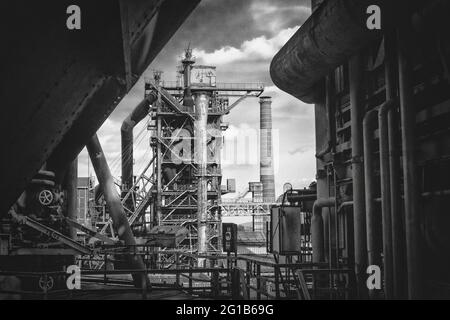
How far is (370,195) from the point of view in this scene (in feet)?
30.2

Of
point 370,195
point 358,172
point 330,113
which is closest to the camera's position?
point 370,195

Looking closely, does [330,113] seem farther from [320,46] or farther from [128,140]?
[128,140]

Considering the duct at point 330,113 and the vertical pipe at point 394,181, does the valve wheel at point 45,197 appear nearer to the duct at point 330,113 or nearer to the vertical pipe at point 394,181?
the duct at point 330,113

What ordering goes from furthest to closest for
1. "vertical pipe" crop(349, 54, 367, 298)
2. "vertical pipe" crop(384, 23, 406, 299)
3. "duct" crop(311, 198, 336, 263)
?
1. "duct" crop(311, 198, 336, 263)
2. "vertical pipe" crop(349, 54, 367, 298)
3. "vertical pipe" crop(384, 23, 406, 299)

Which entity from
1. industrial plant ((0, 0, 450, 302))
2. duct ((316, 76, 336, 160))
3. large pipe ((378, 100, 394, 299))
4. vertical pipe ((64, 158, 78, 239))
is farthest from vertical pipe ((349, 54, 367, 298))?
vertical pipe ((64, 158, 78, 239))

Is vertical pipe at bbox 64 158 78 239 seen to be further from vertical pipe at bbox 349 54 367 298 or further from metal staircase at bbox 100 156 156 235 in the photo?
metal staircase at bbox 100 156 156 235

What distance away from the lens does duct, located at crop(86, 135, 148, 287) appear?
14734 mm

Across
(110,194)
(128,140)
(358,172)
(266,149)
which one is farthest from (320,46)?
(266,149)

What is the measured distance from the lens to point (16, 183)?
656cm

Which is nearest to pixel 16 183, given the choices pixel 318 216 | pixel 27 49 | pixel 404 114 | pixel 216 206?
pixel 27 49

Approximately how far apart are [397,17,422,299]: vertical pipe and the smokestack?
43239mm

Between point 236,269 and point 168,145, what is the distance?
32.4 meters

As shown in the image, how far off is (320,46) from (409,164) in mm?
3267
